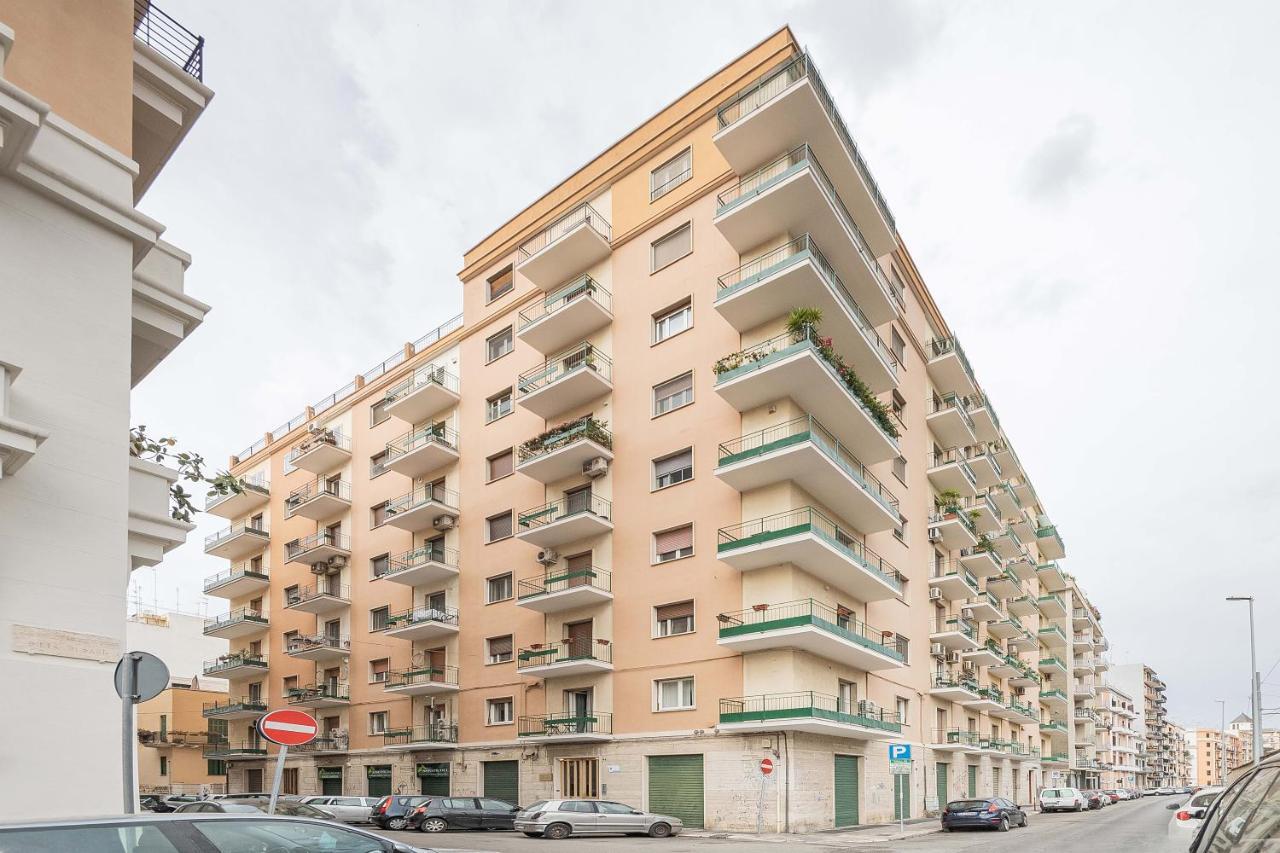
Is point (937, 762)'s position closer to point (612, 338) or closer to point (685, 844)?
point (685, 844)

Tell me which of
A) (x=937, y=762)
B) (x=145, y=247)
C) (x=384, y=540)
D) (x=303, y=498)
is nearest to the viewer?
(x=145, y=247)

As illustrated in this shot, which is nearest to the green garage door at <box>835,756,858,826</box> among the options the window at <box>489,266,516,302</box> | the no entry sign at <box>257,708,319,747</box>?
the no entry sign at <box>257,708,319,747</box>

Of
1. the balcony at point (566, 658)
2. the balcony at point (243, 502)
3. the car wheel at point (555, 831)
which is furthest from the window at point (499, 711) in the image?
the balcony at point (243, 502)

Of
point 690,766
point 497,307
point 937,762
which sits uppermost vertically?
point 497,307

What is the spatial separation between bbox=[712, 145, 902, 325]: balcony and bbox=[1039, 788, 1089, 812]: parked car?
95.4 ft

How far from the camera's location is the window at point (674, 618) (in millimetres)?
26617

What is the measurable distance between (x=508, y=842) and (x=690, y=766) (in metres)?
5.89

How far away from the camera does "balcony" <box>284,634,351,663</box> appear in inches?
1591

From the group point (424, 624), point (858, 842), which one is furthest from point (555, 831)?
point (424, 624)

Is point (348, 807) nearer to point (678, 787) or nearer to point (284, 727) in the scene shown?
point (678, 787)

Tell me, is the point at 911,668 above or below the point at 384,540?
below

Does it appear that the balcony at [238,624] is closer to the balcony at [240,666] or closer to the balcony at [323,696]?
the balcony at [240,666]

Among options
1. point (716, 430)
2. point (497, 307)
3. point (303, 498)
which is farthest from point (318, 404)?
point (716, 430)

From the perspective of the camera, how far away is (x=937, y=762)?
118 ft
